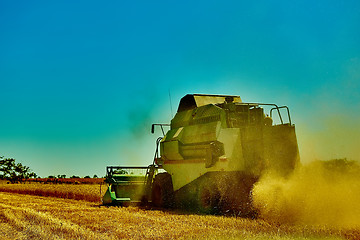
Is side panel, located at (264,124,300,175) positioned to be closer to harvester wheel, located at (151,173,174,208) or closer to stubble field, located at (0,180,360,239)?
stubble field, located at (0,180,360,239)

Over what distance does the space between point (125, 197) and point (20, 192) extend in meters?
13.8

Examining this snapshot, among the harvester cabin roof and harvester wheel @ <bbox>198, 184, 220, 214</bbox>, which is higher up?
the harvester cabin roof

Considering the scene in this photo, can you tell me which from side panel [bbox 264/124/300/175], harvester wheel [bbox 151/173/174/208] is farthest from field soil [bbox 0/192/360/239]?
harvester wheel [bbox 151/173/174/208]

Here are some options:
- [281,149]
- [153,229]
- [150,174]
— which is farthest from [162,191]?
[153,229]

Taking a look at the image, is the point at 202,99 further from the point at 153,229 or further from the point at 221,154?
the point at 153,229

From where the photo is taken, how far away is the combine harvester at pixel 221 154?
10.1 meters

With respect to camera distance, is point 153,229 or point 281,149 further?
point 281,149

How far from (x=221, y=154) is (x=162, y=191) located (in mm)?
3198

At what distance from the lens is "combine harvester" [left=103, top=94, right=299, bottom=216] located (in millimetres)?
10082

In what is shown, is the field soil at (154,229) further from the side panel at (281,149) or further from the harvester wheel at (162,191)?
the harvester wheel at (162,191)

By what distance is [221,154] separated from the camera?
10.4 meters

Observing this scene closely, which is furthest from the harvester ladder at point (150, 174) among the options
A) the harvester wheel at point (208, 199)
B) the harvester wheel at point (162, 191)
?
the harvester wheel at point (208, 199)

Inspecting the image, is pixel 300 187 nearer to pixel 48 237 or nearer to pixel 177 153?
pixel 177 153

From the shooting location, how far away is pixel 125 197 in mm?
13609
